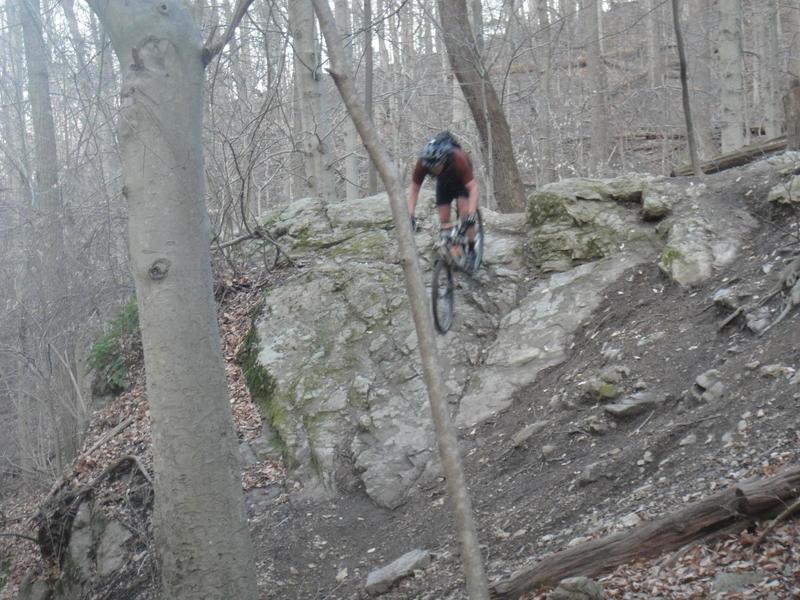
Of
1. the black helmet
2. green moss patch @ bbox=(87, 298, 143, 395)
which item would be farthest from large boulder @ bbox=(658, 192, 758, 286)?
green moss patch @ bbox=(87, 298, 143, 395)

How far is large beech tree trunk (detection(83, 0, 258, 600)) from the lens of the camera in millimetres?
4652

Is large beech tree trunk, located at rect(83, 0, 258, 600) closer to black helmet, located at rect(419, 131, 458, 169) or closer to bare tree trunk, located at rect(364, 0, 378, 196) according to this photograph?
black helmet, located at rect(419, 131, 458, 169)

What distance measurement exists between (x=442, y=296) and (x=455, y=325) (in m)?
0.98

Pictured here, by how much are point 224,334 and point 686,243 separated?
17.3 feet

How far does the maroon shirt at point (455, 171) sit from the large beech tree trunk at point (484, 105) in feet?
13.3

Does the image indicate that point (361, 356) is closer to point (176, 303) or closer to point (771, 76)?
point (176, 303)

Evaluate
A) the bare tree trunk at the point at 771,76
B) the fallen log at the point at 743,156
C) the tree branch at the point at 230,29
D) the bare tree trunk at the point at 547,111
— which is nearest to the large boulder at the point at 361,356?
the fallen log at the point at 743,156

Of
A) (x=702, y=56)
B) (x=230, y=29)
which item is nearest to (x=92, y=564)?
(x=230, y=29)

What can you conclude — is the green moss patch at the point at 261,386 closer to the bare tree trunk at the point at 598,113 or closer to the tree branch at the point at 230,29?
the tree branch at the point at 230,29

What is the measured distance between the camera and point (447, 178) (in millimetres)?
7285

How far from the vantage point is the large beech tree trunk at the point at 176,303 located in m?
4.65

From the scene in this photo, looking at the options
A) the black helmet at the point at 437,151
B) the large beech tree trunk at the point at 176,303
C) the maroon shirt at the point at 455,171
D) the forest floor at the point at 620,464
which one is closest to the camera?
the forest floor at the point at 620,464

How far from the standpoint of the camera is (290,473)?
7520mm

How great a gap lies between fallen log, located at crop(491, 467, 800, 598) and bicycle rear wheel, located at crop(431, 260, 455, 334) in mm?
3067
